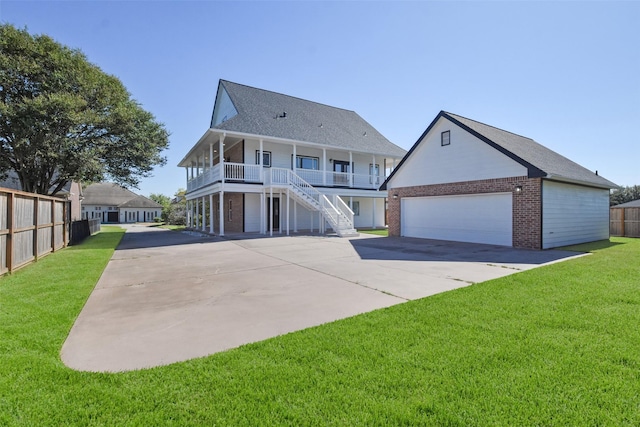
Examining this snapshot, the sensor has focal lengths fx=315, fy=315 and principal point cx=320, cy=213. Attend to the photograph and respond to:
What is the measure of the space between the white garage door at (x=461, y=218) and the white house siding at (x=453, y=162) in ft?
2.85

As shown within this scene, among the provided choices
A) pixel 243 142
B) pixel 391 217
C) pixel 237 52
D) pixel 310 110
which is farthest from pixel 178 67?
pixel 391 217

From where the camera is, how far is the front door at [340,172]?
74.8ft

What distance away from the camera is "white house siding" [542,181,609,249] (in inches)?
458

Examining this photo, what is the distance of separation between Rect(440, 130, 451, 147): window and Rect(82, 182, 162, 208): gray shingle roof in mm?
50682

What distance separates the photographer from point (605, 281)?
5953mm

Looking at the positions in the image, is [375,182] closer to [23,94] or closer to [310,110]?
[310,110]

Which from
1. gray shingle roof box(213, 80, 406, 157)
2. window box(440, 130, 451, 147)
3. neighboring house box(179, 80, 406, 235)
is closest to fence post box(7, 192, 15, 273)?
neighboring house box(179, 80, 406, 235)

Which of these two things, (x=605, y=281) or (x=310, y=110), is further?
(x=310, y=110)

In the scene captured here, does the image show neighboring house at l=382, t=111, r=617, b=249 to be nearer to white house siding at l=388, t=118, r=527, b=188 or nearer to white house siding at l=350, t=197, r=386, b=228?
white house siding at l=388, t=118, r=527, b=188

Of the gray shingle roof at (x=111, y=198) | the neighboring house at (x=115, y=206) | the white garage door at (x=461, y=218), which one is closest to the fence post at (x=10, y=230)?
the white garage door at (x=461, y=218)

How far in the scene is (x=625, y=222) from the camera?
58.3ft

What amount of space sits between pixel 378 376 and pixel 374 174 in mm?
22161

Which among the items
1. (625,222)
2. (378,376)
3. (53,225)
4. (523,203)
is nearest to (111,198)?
(53,225)

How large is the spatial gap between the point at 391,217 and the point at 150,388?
15564 mm
